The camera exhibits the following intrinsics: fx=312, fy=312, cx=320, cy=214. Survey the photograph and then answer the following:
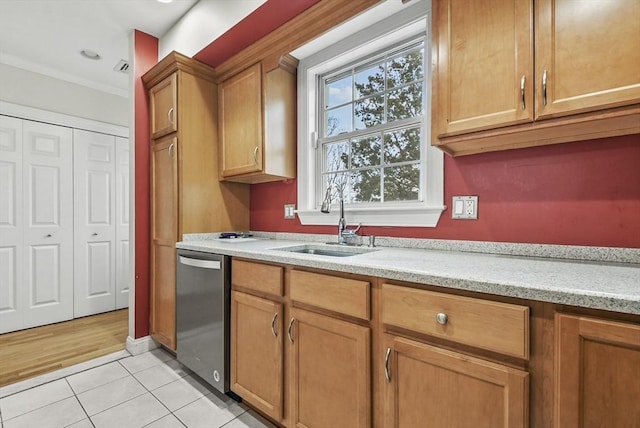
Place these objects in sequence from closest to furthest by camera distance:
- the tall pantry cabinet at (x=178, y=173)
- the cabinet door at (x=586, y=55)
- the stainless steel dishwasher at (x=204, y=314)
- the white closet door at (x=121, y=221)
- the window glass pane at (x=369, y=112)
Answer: the cabinet door at (x=586, y=55), the stainless steel dishwasher at (x=204, y=314), the window glass pane at (x=369, y=112), the tall pantry cabinet at (x=178, y=173), the white closet door at (x=121, y=221)

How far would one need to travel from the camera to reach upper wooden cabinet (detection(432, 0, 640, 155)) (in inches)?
39.4

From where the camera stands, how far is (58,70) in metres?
3.26

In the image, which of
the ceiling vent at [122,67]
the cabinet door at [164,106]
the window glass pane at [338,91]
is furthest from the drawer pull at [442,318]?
the ceiling vent at [122,67]

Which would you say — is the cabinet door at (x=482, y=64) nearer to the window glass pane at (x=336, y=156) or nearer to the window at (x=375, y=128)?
the window at (x=375, y=128)

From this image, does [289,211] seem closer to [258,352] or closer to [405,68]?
[258,352]

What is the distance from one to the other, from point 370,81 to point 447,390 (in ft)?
6.16

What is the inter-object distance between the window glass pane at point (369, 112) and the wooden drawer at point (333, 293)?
122 cm

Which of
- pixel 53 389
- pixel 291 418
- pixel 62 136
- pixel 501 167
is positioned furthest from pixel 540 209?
pixel 62 136

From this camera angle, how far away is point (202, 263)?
6.37 ft

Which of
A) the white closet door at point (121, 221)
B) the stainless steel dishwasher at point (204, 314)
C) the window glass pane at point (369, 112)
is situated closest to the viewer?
the stainless steel dishwasher at point (204, 314)

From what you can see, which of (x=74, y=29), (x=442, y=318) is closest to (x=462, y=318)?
(x=442, y=318)

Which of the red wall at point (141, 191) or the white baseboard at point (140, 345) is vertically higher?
the red wall at point (141, 191)

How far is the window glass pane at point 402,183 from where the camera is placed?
1.90 m

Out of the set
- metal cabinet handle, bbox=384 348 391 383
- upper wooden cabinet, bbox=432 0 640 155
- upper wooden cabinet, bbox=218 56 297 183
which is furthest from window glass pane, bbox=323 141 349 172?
metal cabinet handle, bbox=384 348 391 383
